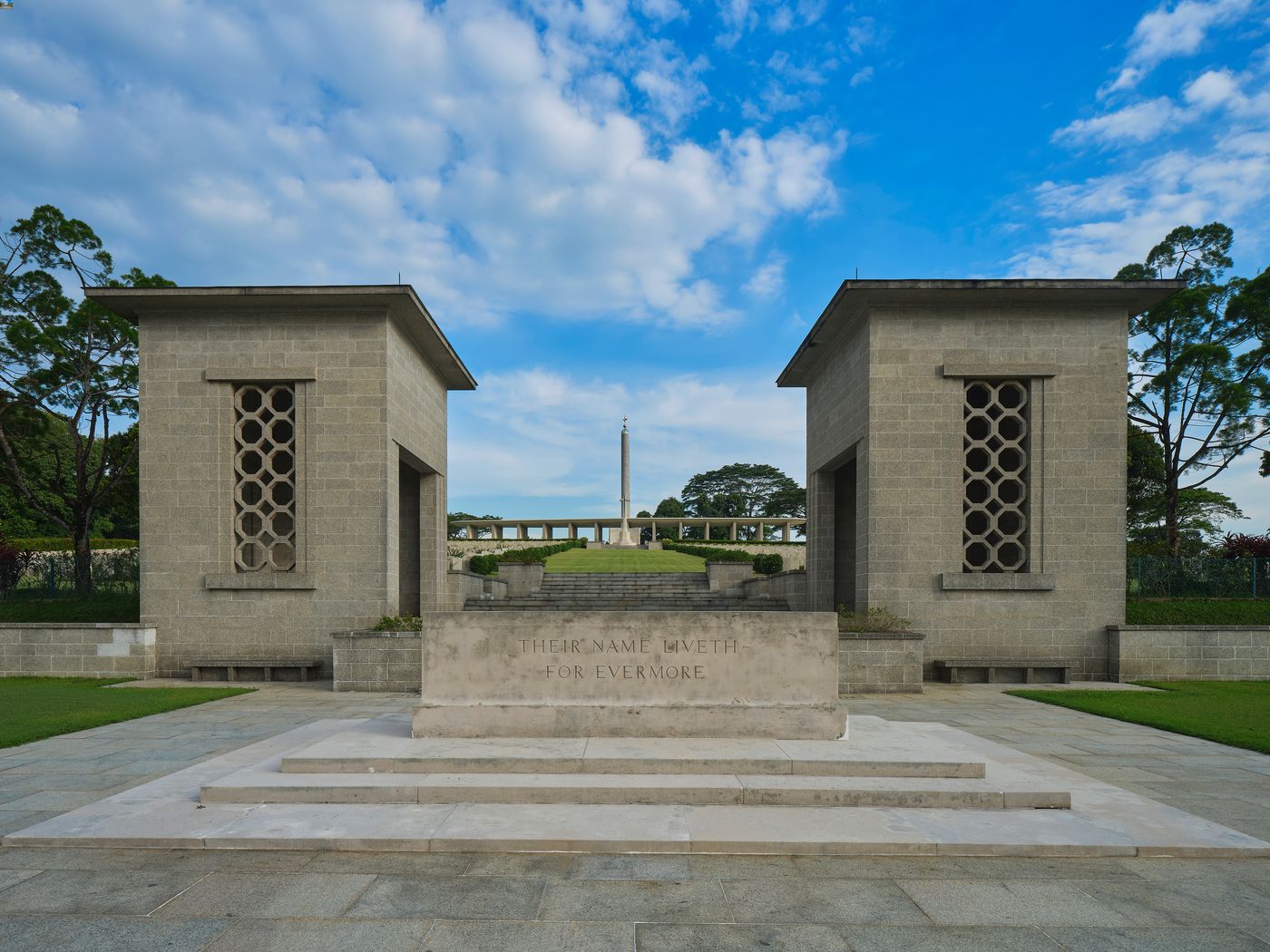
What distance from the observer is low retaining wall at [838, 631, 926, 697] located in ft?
44.0

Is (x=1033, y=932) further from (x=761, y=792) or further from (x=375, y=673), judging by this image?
(x=375, y=673)

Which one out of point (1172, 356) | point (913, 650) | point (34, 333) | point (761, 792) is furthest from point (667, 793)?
point (1172, 356)

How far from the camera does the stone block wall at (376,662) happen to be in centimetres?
1333

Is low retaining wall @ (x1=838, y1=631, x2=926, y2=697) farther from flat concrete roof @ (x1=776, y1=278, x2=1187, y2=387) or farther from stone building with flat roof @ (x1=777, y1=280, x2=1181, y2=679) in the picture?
flat concrete roof @ (x1=776, y1=278, x2=1187, y2=387)

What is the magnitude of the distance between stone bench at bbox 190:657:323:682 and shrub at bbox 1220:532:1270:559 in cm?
2384

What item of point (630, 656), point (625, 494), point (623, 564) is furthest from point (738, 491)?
point (630, 656)

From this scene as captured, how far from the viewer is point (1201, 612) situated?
1680cm

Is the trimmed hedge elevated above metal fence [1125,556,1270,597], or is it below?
below

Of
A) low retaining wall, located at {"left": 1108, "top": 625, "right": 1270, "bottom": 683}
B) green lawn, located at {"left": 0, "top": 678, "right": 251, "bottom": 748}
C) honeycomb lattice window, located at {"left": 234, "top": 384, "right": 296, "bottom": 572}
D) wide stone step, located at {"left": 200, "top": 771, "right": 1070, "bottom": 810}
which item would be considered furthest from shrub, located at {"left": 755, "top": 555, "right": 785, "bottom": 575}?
wide stone step, located at {"left": 200, "top": 771, "right": 1070, "bottom": 810}

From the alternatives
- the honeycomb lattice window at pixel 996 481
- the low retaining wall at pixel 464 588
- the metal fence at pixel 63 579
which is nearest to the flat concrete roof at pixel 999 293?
the honeycomb lattice window at pixel 996 481

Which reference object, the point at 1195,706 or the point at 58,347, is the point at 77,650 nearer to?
the point at 58,347

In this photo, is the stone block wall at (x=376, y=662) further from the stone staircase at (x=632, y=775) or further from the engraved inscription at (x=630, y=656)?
the engraved inscription at (x=630, y=656)

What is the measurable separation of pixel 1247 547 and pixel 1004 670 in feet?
35.3

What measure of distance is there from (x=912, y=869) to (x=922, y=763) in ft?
5.95
